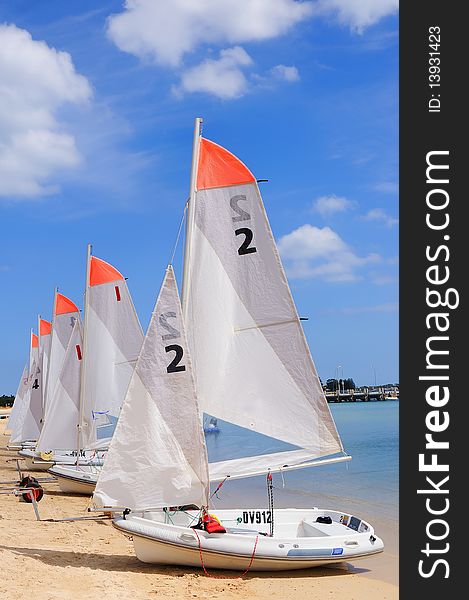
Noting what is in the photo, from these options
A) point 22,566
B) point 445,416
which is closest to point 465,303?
point 445,416

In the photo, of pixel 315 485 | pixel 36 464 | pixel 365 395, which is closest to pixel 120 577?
pixel 36 464

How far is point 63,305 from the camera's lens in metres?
27.7

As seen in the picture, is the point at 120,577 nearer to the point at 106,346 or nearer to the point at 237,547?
the point at 237,547

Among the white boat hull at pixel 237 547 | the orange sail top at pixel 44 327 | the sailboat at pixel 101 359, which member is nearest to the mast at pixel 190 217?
the white boat hull at pixel 237 547

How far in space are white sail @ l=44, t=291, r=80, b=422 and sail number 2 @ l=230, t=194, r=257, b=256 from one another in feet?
53.2

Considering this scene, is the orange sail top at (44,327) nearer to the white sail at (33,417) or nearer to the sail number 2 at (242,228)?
the white sail at (33,417)

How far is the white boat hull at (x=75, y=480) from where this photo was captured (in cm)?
2042

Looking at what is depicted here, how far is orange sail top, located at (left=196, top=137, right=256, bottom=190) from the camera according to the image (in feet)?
40.2

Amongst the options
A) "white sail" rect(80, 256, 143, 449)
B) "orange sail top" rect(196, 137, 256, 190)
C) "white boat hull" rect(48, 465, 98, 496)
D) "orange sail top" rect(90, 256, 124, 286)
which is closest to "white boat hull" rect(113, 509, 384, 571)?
"orange sail top" rect(196, 137, 256, 190)

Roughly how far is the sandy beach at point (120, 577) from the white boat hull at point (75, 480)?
217 inches

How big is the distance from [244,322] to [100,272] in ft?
37.9

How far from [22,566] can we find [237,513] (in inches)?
164

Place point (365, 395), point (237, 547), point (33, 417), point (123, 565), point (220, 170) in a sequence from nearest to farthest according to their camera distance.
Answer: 1. point (237, 547)
2. point (123, 565)
3. point (220, 170)
4. point (33, 417)
5. point (365, 395)

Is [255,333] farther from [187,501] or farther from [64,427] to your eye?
[64,427]
